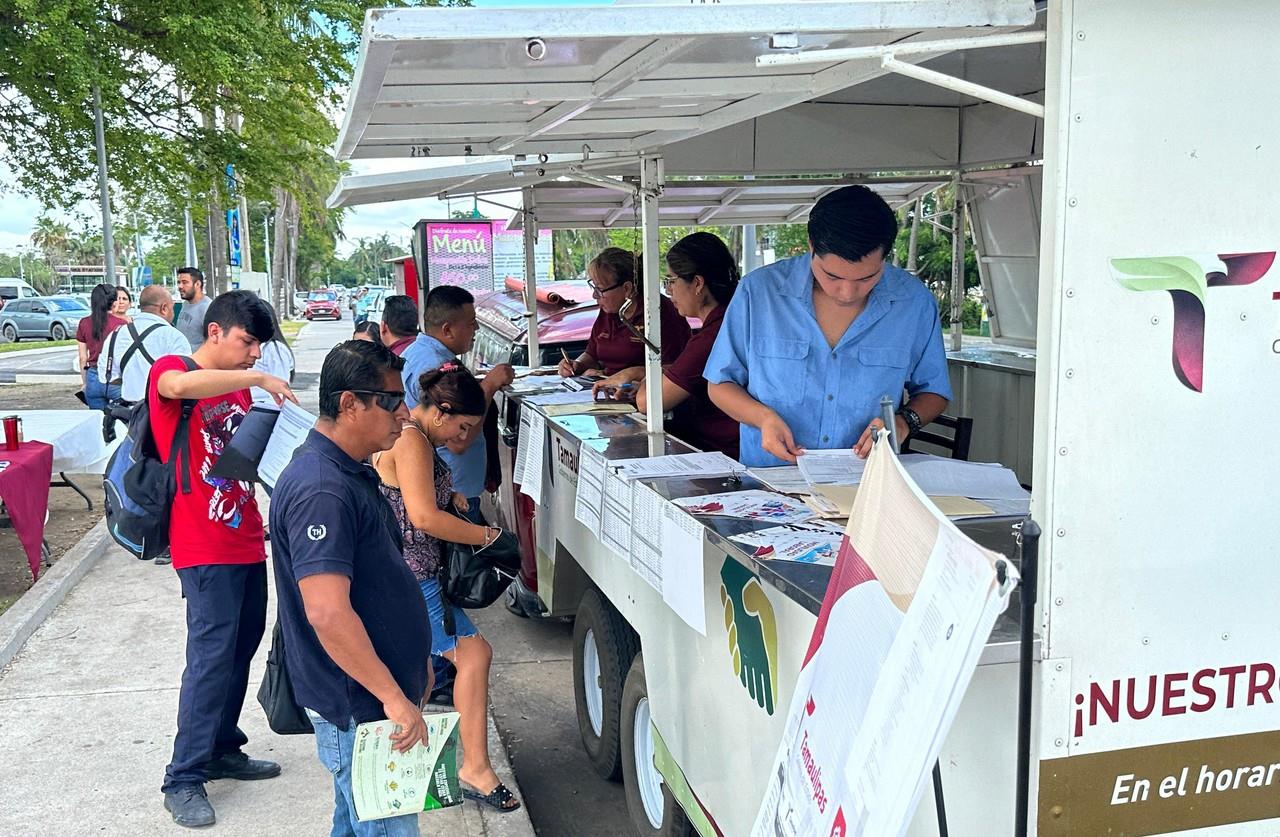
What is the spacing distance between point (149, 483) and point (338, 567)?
1.59 metres

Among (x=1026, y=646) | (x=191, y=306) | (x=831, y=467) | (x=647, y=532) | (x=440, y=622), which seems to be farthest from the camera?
(x=191, y=306)

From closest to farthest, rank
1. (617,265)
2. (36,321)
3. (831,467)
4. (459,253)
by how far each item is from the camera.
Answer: (831,467) < (617,265) < (459,253) < (36,321)

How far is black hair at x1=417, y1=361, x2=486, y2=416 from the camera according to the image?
371 cm

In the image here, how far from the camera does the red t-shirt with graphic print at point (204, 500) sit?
375cm

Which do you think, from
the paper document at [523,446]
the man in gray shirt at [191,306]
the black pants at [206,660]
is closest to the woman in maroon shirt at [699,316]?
the paper document at [523,446]

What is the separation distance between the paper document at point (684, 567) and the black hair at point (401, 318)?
4687 millimetres

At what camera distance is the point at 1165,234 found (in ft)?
5.39

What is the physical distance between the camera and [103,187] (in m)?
12.4

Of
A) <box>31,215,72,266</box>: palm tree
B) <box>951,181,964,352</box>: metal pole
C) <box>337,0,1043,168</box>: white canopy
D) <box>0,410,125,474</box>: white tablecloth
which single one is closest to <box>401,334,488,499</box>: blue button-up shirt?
<box>337,0,1043,168</box>: white canopy

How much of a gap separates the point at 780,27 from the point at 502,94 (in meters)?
1.05

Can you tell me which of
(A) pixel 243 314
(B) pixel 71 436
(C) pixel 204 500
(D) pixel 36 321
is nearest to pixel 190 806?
(C) pixel 204 500

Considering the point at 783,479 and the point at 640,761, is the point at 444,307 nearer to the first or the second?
the point at 640,761

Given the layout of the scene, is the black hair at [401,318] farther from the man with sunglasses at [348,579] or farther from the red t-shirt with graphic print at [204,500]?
the man with sunglasses at [348,579]

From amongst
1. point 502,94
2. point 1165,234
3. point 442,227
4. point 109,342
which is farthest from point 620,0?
point 442,227
